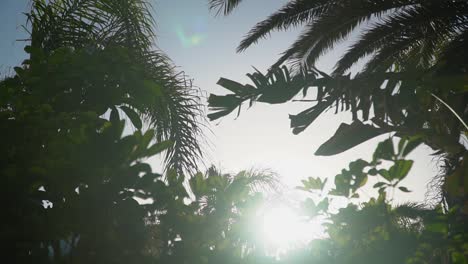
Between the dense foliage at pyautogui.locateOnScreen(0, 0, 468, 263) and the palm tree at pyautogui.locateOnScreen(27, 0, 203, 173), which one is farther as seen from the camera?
the palm tree at pyautogui.locateOnScreen(27, 0, 203, 173)

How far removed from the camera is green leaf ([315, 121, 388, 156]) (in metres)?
1.65

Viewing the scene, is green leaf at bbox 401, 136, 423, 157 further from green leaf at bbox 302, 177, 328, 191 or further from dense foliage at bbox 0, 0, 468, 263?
green leaf at bbox 302, 177, 328, 191

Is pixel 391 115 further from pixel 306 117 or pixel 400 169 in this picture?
pixel 400 169

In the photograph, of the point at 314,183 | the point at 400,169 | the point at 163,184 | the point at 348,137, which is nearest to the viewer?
the point at 163,184

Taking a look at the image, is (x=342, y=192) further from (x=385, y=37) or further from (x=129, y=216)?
(x=385, y=37)

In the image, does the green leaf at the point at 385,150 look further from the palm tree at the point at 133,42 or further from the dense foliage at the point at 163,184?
the palm tree at the point at 133,42

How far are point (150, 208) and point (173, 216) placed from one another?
0.05m

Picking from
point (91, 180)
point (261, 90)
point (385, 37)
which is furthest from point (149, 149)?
point (385, 37)

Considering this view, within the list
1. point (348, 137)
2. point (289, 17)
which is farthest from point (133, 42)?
point (348, 137)

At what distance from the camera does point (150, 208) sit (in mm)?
771

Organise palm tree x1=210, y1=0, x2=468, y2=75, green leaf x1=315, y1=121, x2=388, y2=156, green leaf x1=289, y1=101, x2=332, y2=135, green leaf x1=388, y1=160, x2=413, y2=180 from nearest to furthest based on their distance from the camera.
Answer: green leaf x1=388, y1=160, x2=413, y2=180 → green leaf x1=315, y1=121, x2=388, y2=156 → green leaf x1=289, y1=101, x2=332, y2=135 → palm tree x1=210, y1=0, x2=468, y2=75

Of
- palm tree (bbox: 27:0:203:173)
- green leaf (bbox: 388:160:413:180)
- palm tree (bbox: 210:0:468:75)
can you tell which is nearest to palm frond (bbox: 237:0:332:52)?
palm tree (bbox: 210:0:468:75)

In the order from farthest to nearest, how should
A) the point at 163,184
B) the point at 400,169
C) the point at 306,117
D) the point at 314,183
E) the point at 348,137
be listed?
the point at 306,117, the point at 348,137, the point at 314,183, the point at 400,169, the point at 163,184

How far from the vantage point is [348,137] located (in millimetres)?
1694
